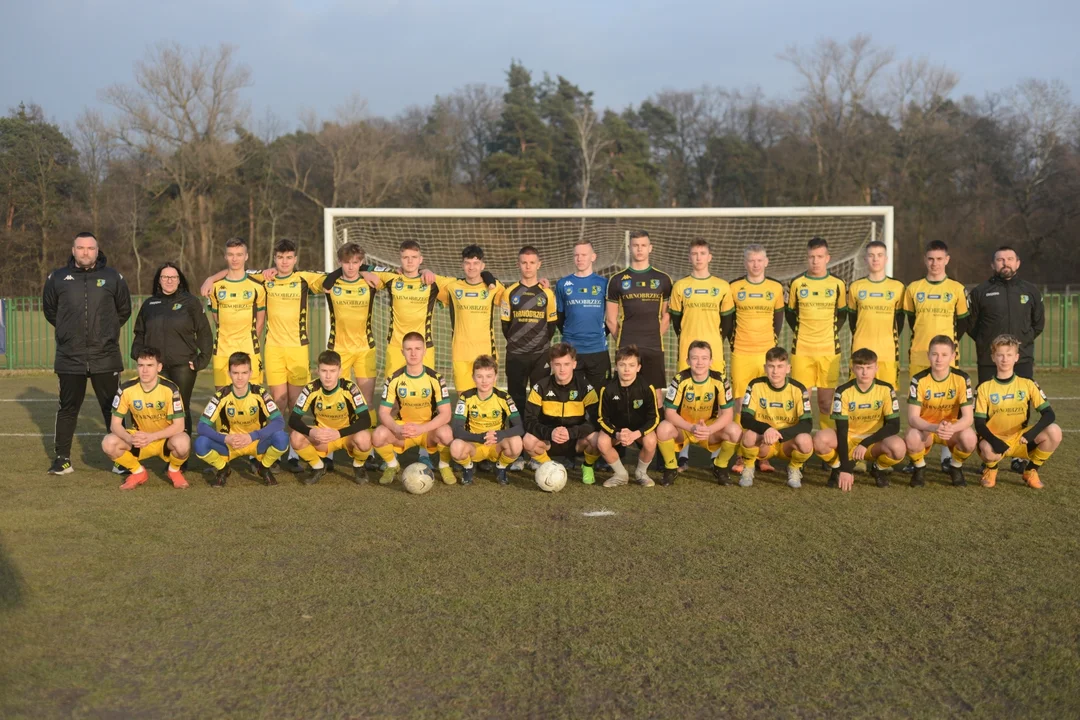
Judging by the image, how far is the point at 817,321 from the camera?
6355 millimetres

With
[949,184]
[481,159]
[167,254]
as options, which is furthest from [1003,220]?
[167,254]

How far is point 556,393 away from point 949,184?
3236cm

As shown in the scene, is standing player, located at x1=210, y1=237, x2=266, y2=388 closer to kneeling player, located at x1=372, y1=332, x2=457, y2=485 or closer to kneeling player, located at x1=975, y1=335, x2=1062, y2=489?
kneeling player, located at x1=372, y1=332, x2=457, y2=485

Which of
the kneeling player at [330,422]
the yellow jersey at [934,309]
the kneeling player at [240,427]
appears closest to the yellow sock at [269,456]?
the kneeling player at [240,427]

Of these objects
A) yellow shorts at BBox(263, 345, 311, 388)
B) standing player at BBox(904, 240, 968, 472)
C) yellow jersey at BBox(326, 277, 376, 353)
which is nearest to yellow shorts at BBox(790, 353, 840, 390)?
standing player at BBox(904, 240, 968, 472)

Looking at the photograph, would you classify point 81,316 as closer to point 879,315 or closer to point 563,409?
point 563,409

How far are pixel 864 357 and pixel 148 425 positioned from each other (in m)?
4.78

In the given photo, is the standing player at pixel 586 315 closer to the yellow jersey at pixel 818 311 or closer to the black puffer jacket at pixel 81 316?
the yellow jersey at pixel 818 311

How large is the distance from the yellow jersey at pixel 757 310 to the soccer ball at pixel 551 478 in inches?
72.3

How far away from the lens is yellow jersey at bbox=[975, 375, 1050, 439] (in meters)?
5.62

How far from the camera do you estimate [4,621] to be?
324 centimetres

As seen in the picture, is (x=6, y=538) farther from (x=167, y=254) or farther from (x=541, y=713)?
(x=167, y=254)

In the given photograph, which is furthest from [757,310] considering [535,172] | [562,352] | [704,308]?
[535,172]

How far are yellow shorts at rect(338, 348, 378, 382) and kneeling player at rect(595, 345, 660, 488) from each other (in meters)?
1.87
